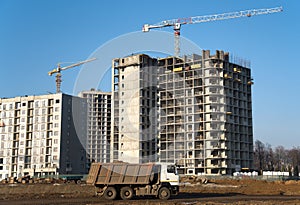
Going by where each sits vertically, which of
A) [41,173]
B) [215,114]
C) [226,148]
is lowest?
[41,173]

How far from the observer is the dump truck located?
109ft

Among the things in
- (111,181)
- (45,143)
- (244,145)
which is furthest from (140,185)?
(45,143)

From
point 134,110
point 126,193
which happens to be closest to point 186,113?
point 134,110

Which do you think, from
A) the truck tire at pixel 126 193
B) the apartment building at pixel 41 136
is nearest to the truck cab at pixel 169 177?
the truck tire at pixel 126 193

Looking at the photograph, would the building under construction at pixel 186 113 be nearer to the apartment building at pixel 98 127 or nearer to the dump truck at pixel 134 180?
the apartment building at pixel 98 127

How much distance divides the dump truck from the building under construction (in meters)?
71.6

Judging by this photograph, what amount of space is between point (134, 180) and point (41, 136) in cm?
9501

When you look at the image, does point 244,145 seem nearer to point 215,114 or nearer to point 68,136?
point 215,114

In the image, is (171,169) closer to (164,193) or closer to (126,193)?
(164,193)

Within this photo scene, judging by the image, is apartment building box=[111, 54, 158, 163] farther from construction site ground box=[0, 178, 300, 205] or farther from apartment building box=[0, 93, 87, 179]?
construction site ground box=[0, 178, 300, 205]

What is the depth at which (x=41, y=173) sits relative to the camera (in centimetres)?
11694

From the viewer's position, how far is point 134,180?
109 feet

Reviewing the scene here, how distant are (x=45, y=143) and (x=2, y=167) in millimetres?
18776

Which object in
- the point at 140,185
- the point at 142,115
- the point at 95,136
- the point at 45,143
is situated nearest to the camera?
the point at 140,185
